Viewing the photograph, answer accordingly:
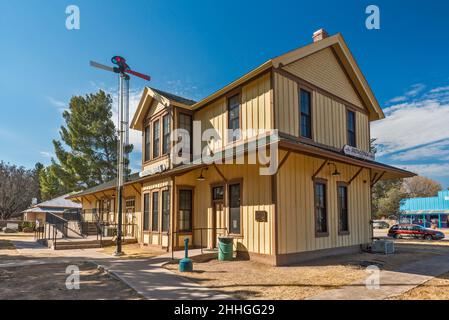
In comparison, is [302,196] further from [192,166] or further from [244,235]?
[192,166]

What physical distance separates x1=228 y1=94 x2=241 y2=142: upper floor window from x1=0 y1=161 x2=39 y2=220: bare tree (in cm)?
4452

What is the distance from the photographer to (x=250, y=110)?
516 inches

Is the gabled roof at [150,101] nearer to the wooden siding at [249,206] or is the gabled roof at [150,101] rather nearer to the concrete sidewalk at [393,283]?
the wooden siding at [249,206]

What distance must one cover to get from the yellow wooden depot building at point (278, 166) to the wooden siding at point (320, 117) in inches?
1.6

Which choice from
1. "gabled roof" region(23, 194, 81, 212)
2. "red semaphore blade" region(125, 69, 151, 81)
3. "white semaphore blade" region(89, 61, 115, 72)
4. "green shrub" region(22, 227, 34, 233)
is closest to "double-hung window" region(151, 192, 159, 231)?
"red semaphore blade" region(125, 69, 151, 81)

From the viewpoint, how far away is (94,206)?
2750 centimetres

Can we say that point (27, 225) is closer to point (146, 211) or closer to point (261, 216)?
point (146, 211)

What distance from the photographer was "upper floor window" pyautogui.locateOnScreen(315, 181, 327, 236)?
12.9 metres

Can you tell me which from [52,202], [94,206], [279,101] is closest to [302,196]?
[279,101]

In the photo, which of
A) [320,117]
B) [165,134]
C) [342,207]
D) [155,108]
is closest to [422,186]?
[342,207]

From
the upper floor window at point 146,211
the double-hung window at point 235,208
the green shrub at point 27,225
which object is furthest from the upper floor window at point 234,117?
the green shrub at point 27,225

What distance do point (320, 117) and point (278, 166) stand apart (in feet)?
13.8
